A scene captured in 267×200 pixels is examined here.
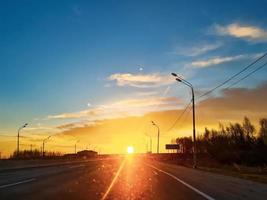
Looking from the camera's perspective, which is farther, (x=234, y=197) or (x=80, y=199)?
(x=234, y=197)

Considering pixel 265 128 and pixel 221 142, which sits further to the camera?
pixel 221 142

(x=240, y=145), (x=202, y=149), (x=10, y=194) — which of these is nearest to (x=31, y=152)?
(x=202, y=149)

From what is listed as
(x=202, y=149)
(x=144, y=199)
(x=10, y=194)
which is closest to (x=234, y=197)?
(x=144, y=199)

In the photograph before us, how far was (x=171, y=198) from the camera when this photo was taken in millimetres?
15883

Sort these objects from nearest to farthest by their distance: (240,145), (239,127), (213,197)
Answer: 1. (213,197)
2. (240,145)
3. (239,127)

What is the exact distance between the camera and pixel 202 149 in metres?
175

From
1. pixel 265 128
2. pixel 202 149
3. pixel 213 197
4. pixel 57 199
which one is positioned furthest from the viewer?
pixel 202 149

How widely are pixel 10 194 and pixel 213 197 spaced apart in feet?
25.7

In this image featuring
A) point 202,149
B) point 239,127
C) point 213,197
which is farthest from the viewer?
point 202,149

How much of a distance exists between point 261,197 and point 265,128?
131 m

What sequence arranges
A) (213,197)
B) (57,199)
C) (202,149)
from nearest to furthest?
(57,199), (213,197), (202,149)

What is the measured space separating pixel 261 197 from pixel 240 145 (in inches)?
5491

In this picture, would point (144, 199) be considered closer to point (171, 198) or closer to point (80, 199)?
point (171, 198)

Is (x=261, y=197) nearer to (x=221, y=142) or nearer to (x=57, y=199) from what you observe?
(x=57, y=199)
